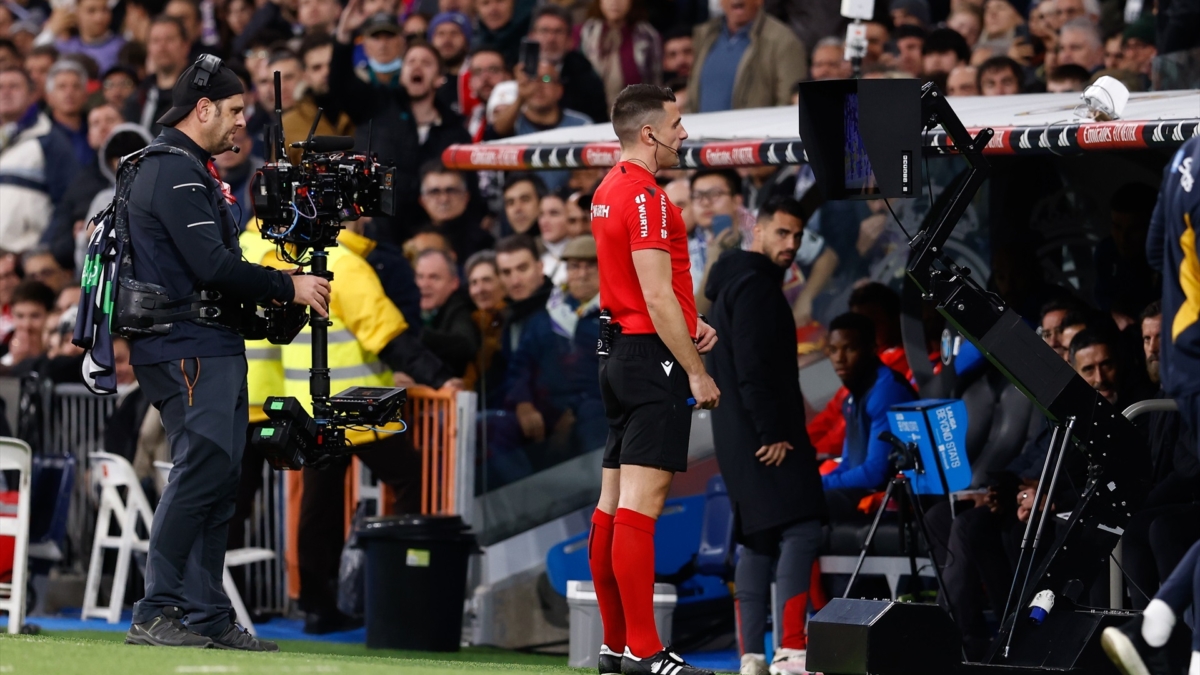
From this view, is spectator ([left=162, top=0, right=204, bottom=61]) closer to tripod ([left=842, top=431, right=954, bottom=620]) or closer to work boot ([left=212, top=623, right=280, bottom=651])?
tripod ([left=842, top=431, right=954, bottom=620])

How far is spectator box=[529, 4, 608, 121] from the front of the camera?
12.3m

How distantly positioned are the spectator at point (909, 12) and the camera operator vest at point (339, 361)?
14.0 ft

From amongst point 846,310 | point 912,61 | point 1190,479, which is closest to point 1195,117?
point 1190,479

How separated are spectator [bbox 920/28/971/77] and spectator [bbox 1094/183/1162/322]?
2116 millimetres

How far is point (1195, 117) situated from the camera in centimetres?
724

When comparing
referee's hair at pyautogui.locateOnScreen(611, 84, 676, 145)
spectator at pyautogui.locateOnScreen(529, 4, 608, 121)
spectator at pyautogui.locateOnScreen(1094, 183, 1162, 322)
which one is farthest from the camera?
spectator at pyautogui.locateOnScreen(529, 4, 608, 121)

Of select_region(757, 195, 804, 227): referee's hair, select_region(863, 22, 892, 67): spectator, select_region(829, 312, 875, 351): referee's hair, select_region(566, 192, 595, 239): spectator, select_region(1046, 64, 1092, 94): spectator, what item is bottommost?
select_region(829, 312, 875, 351): referee's hair

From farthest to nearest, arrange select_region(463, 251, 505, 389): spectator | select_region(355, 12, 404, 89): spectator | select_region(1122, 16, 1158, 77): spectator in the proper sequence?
1. select_region(355, 12, 404, 89): spectator
2. select_region(1122, 16, 1158, 77): spectator
3. select_region(463, 251, 505, 389): spectator

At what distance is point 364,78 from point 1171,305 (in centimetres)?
753

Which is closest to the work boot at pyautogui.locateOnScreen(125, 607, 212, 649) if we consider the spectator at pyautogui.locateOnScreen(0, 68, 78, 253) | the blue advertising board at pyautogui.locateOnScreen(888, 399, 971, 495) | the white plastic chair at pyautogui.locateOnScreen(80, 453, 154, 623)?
the blue advertising board at pyautogui.locateOnScreen(888, 399, 971, 495)

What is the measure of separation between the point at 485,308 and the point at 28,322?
3.68 meters

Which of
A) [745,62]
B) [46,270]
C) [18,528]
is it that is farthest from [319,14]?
[18,528]

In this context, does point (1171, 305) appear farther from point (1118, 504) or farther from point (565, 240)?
point (565, 240)

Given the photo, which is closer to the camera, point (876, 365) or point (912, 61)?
point (876, 365)
